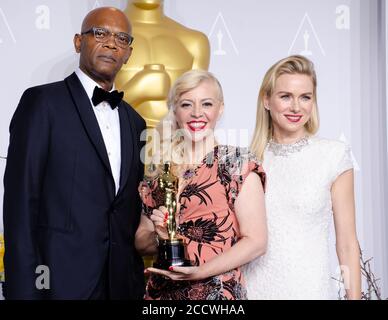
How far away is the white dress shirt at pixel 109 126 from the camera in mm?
1731

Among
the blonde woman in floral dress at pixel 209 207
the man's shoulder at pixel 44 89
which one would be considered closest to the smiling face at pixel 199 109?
the blonde woman in floral dress at pixel 209 207

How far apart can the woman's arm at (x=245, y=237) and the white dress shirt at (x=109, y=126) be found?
33 cm

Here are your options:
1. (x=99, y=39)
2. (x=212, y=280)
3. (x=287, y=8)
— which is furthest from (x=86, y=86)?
(x=287, y=8)

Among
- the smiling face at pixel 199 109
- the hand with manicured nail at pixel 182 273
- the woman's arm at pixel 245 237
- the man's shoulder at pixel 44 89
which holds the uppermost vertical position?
the man's shoulder at pixel 44 89

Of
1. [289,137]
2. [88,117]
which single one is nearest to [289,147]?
[289,137]

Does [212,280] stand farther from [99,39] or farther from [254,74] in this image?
[254,74]

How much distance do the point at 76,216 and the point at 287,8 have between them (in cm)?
160

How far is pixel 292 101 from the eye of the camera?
73.1 inches

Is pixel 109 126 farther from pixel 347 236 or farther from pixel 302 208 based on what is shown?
pixel 347 236

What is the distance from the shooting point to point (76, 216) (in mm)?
1634

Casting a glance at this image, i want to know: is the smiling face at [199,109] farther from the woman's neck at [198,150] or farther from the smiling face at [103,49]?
the smiling face at [103,49]

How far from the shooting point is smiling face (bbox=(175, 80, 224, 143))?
1707 mm

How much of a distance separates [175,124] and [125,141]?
0.49 feet

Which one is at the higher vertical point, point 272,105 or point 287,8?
point 287,8
